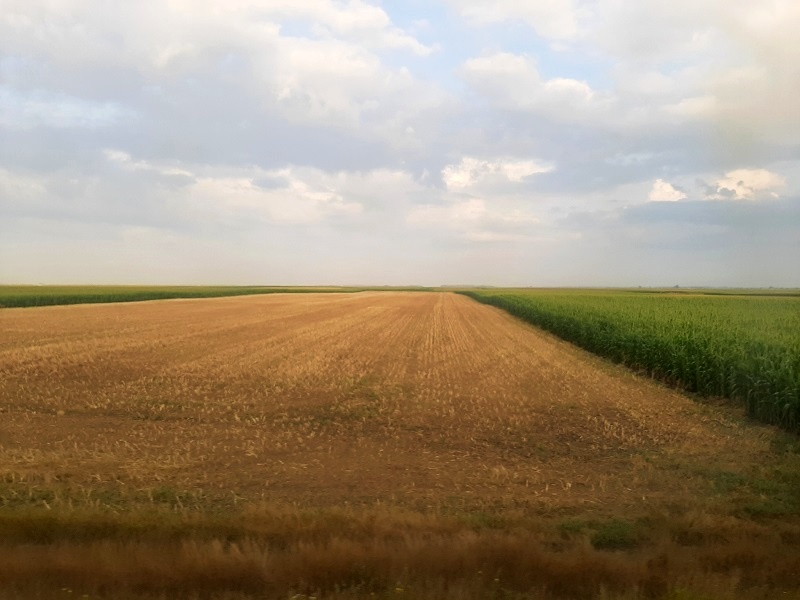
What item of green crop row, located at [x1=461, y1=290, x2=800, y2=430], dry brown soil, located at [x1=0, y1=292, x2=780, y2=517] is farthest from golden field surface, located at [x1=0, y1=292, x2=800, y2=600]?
green crop row, located at [x1=461, y1=290, x2=800, y2=430]

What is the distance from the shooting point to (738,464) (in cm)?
999

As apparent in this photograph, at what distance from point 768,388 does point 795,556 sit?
862cm

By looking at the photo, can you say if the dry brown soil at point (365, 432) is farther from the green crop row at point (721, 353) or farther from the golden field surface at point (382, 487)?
the green crop row at point (721, 353)

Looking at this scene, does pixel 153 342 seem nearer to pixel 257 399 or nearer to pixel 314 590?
pixel 257 399

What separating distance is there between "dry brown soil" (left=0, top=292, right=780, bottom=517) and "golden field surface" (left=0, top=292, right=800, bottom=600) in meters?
0.06

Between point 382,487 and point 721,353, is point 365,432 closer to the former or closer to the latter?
point 382,487

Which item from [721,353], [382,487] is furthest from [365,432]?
[721,353]

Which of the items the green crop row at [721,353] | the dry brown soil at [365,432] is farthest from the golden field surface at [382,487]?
the green crop row at [721,353]

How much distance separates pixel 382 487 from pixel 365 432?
135 inches

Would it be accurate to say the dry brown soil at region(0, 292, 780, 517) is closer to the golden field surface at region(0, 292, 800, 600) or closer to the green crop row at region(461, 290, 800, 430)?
the golden field surface at region(0, 292, 800, 600)

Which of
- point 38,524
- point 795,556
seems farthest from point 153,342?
point 795,556

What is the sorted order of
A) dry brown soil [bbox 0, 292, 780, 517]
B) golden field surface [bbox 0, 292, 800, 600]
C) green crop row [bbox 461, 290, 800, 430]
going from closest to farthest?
golden field surface [bbox 0, 292, 800, 600] < dry brown soil [bbox 0, 292, 780, 517] < green crop row [bbox 461, 290, 800, 430]

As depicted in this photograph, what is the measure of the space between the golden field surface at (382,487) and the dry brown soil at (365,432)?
0.06 m

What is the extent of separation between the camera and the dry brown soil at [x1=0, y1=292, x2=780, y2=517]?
8.47 meters
